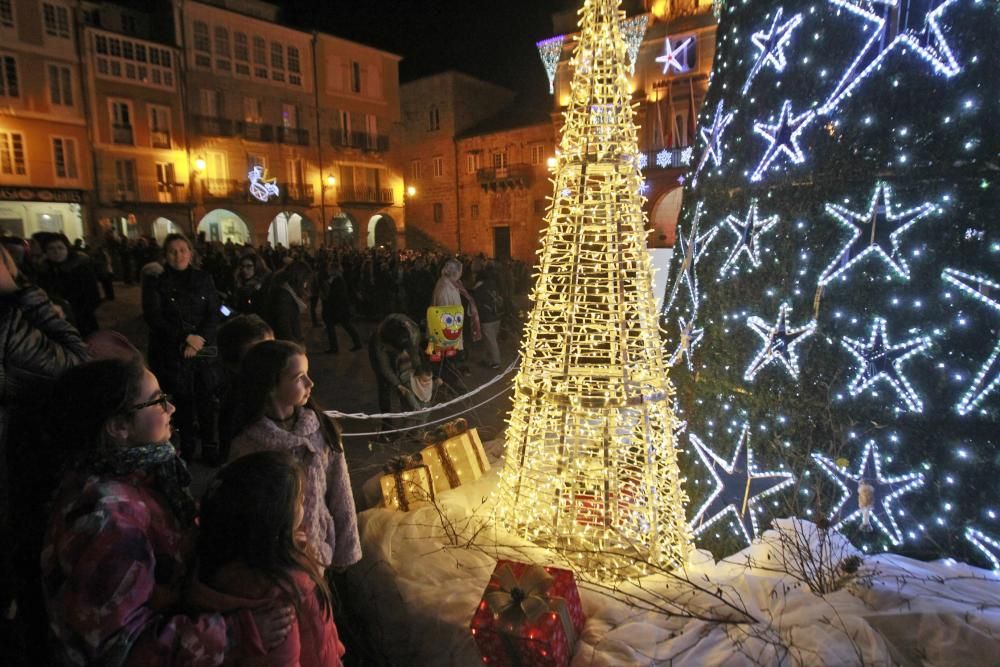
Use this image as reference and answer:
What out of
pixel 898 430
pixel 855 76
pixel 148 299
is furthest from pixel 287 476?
pixel 148 299

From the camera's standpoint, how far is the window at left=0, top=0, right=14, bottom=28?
69.2 ft

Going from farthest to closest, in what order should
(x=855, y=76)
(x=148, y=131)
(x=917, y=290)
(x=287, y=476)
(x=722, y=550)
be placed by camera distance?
(x=148, y=131)
(x=722, y=550)
(x=855, y=76)
(x=917, y=290)
(x=287, y=476)

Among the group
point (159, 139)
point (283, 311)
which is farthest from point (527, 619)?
point (159, 139)

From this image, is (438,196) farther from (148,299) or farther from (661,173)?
(148,299)

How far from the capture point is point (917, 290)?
2559 mm

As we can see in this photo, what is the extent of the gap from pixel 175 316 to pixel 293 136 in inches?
1106

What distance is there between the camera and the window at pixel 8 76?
2153 centimetres

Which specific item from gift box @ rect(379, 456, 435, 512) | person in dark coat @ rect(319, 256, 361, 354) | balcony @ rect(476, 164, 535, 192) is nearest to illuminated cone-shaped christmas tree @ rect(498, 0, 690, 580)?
gift box @ rect(379, 456, 435, 512)

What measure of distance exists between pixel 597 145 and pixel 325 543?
250 centimetres

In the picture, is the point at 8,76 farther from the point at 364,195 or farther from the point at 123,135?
the point at 364,195

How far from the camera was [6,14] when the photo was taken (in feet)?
69.5

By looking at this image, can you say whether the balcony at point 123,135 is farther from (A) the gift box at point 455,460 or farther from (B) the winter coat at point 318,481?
(B) the winter coat at point 318,481

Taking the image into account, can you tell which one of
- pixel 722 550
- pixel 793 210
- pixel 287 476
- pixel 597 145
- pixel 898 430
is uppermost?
pixel 597 145

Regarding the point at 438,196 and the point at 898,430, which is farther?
the point at 438,196
